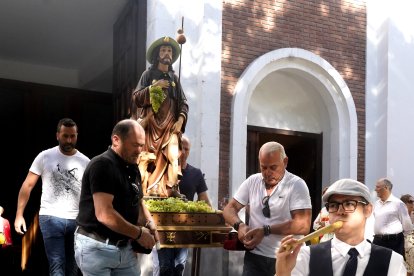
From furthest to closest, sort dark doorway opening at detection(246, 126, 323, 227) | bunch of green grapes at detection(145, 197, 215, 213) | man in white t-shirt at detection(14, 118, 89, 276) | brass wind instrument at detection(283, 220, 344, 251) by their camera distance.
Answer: dark doorway opening at detection(246, 126, 323, 227) < bunch of green grapes at detection(145, 197, 215, 213) < man in white t-shirt at detection(14, 118, 89, 276) < brass wind instrument at detection(283, 220, 344, 251)

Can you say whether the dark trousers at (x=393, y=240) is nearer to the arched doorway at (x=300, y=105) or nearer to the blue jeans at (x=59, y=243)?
the arched doorway at (x=300, y=105)

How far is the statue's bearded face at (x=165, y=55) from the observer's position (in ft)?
22.8

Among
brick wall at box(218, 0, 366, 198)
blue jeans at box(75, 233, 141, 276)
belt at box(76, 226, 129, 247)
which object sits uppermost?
brick wall at box(218, 0, 366, 198)

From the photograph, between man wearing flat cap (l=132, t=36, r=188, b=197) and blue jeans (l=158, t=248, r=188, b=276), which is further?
man wearing flat cap (l=132, t=36, r=188, b=197)

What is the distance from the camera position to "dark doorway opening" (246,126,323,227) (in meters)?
10.4

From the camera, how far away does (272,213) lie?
457 cm

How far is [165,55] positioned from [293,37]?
3.90 metres

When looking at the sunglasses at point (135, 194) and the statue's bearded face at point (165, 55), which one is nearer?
the sunglasses at point (135, 194)

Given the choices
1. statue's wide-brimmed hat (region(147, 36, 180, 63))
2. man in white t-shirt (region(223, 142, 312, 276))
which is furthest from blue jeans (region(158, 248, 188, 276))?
statue's wide-brimmed hat (region(147, 36, 180, 63))

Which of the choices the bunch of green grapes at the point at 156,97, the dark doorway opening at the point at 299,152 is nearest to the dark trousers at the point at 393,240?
the dark doorway opening at the point at 299,152

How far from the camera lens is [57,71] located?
603 inches

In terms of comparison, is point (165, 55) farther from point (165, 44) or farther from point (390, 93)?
point (390, 93)

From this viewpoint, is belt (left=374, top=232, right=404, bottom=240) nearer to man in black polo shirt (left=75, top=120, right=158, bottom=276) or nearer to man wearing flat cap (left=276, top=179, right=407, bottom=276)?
man in black polo shirt (left=75, top=120, right=158, bottom=276)

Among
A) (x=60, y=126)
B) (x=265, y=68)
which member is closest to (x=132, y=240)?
(x=60, y=126)
